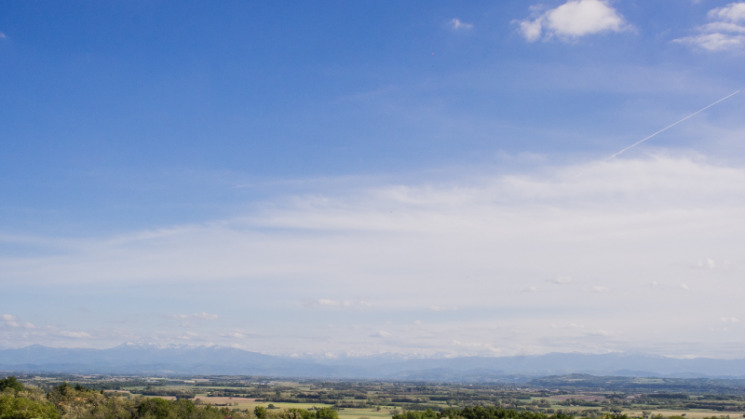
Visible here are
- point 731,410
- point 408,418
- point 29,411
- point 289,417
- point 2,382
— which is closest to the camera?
point 29,411

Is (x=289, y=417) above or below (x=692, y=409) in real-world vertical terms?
above

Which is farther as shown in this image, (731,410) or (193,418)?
(731,410)

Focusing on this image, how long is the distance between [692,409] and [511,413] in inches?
5128

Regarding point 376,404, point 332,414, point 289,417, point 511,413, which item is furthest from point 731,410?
point 289,417

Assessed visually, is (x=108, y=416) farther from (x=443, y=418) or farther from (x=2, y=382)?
(x=443, y=418)

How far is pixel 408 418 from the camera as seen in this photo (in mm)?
106438

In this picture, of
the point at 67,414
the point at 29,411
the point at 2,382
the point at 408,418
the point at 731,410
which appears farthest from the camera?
the point at 731,410

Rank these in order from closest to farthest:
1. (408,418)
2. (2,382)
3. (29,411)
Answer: (29,411)
(408,418)
(2,382)

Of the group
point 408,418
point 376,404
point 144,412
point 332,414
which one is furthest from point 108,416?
point 376,404

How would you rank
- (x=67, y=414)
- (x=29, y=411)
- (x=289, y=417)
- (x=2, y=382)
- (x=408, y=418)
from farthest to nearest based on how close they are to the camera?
1. (x=2, y=382)
2. (x=408, y=418)
3. (x=289, y=417)
4. (x=67, y=414)
5. (x=29, y=411)

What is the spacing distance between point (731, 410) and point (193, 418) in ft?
571

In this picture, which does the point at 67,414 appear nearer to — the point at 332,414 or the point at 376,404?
the point at 332,414

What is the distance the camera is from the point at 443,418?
330 feet

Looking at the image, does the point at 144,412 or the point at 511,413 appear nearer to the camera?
the point at 144,412
